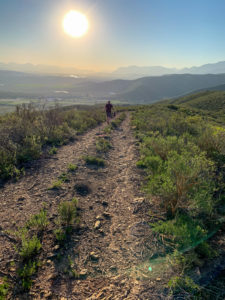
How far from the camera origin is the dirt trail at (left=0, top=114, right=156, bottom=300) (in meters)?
2.49

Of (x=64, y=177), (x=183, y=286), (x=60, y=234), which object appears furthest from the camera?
(x=64, y=177)

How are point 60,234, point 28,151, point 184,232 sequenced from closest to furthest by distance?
point 184,232, point 60,234, point 28,151

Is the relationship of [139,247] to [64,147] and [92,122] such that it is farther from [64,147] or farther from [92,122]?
[92,122]

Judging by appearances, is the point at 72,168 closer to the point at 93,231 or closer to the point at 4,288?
the point at 93,231

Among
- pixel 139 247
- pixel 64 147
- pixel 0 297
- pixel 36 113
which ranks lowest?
pixel 139 247

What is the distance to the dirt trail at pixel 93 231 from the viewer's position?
2492 mm

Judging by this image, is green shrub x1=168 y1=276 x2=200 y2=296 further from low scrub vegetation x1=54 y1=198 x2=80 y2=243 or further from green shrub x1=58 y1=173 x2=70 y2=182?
green shrub x1=58 y1=173 x2=70 y2=182

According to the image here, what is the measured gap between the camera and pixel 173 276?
2.50m

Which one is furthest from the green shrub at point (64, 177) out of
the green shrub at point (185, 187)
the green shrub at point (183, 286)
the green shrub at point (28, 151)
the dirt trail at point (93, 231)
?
the green shrub at point (183, 286)

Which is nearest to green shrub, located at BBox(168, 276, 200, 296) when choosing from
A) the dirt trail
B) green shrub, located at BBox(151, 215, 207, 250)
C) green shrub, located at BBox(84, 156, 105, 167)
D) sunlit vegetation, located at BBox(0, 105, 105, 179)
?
the dirt trail

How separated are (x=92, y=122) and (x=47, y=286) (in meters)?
13.8

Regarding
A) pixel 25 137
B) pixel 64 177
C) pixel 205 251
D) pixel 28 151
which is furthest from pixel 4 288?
pixel 25 137

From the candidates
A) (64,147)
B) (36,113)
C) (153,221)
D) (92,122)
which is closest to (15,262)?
(153,221)

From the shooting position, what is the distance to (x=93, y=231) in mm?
3621
